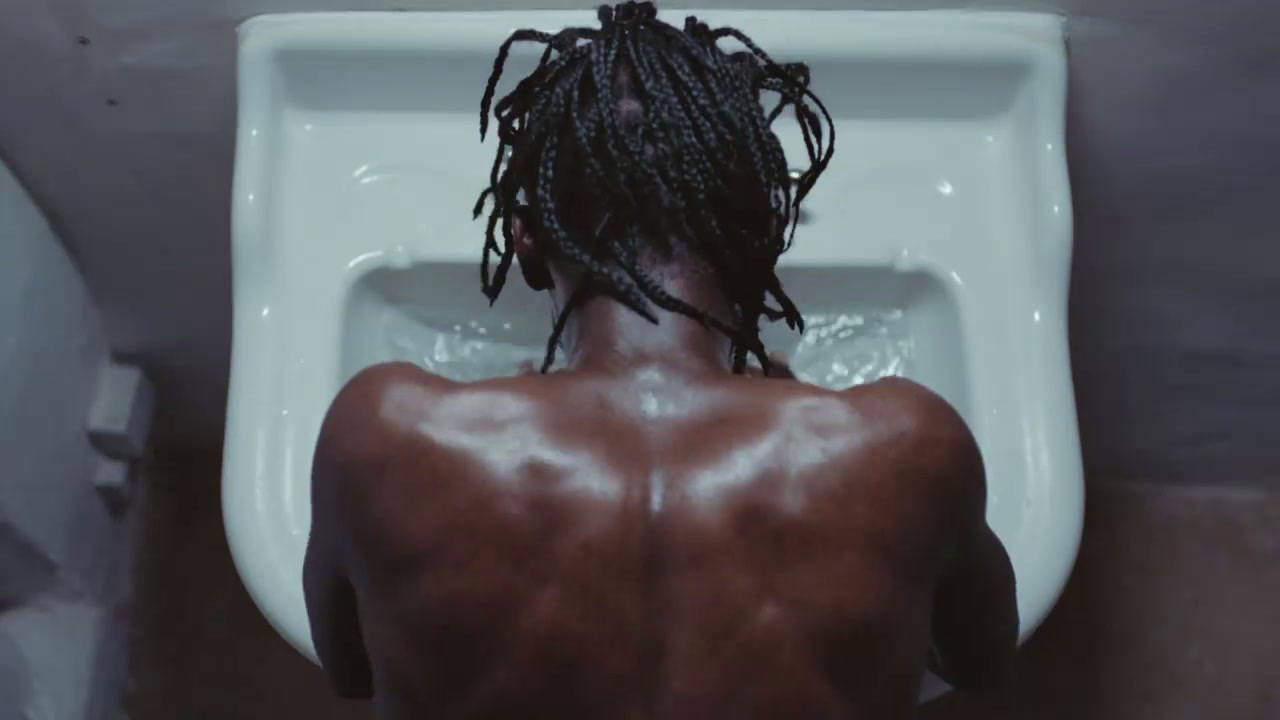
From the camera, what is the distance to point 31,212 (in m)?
1.08

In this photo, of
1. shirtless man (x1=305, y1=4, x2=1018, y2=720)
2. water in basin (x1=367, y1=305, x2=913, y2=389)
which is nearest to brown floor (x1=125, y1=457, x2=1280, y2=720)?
water in basin (x1=367, y1=305, x2=913, y2=389)

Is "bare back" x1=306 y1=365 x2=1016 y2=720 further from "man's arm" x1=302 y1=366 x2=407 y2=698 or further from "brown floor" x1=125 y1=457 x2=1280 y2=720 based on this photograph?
"brown floor" x1=125 y1=457 x2=1280 y2=720

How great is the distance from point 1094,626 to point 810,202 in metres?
0.65

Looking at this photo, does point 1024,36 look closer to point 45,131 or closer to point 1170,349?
point 1170,349

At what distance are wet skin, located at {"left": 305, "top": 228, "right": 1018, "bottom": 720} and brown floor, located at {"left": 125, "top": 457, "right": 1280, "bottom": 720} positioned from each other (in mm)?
729

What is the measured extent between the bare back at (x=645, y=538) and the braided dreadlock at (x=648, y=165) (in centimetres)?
6

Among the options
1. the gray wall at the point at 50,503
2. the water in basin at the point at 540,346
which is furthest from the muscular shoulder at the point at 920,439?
the gray wall at the point at 50,503

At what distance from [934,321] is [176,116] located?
0.56 metres

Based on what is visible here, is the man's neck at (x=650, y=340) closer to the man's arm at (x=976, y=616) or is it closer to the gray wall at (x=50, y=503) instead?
the man's arm at (x=976, y=616)

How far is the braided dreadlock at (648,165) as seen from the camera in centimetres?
65

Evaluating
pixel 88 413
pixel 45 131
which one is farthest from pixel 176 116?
pixel 88 413

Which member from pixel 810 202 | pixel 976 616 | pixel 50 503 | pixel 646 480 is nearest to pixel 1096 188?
pixel 810 202

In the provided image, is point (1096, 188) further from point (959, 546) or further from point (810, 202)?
point (959, 546)

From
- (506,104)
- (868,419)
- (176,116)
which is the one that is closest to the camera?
(868,419)
